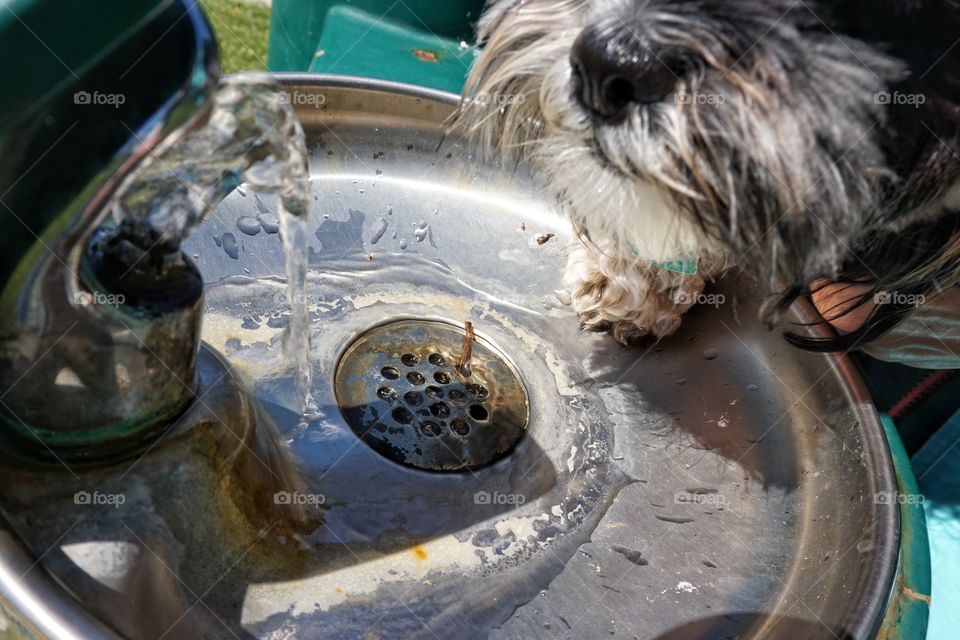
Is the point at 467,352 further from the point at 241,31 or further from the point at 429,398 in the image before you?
the point at 241,31

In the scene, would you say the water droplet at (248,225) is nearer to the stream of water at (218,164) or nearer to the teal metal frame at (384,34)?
the stream of water at (218,164)

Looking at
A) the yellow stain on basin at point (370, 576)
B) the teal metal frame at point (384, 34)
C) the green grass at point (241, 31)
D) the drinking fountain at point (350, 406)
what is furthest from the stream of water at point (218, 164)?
the green grass at point (241, 31)

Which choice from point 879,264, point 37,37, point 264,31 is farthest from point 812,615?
point 264,31

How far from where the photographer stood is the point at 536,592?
1481 millimetres

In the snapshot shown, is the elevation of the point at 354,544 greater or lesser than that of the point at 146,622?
lesser

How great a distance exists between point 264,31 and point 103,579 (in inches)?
143

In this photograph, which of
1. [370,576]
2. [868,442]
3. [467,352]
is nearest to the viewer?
[370,576]

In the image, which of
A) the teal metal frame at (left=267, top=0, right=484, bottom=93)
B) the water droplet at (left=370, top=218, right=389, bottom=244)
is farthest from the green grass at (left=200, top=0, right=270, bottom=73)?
the water droplet at (left=370, top=218, right=389, bottom=244)

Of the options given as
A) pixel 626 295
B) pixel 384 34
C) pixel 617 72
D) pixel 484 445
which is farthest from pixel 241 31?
pixel 617 72

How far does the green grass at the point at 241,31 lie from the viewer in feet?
12.9

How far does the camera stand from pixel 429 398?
5.57 ft

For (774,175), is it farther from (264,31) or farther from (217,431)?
(264,31)

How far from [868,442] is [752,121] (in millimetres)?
707

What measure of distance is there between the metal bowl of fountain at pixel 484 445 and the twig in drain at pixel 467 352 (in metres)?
0.02
